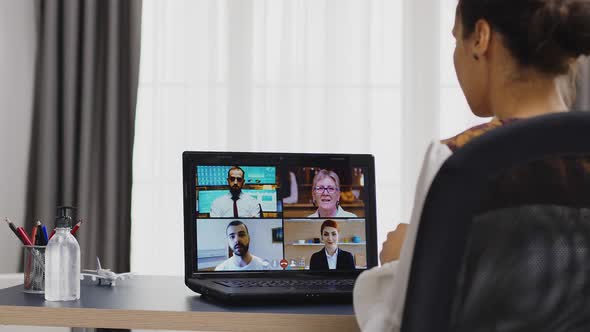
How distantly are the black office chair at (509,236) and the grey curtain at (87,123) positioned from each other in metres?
2.61

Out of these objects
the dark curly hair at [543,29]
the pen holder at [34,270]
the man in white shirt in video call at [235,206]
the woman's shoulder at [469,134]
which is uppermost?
the dark curly hair at [543,29]

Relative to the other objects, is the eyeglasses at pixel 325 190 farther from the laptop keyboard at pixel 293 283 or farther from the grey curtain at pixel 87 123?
the grey curtain at pixel 87 123

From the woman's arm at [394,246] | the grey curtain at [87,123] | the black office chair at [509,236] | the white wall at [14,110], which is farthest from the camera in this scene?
the grey curtain at [87,123]

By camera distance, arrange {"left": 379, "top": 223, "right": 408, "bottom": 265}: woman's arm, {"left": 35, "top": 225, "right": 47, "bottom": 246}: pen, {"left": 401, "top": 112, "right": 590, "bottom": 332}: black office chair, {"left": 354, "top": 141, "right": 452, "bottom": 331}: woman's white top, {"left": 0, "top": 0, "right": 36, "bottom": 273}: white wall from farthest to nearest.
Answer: {"left": 0, "top": 0, "right": 36, "bottom": 273}: white wall → {"left": 35, "top": 225, "right": 47, "bottom": 246}: pen → {"left": 379, "top": 223, "right": 408, "bottom": 265}: woman's arm → {"left": 354, "top": 141, "right": 452, "bottom": 331}: woman's white top → {"left": 401, "top": 112, "right": 590, "bottom": 332}: black office chair

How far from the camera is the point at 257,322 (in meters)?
1.09

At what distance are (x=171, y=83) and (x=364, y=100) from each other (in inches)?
32.2

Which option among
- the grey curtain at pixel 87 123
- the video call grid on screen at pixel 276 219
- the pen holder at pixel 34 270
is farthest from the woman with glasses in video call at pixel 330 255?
the grey curtain at pixel 87 123

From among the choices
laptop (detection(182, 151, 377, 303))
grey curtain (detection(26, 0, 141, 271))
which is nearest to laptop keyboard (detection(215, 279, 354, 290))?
laptop (detection(182, 151, 377, 303))

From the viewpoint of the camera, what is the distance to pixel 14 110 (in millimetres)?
2945

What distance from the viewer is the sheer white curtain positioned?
3178 millimetres

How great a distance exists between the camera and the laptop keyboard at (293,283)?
1.28m

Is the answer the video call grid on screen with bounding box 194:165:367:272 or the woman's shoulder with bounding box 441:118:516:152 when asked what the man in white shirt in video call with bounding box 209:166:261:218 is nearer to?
the video call grid on screen with bounding box 194:165:367:272

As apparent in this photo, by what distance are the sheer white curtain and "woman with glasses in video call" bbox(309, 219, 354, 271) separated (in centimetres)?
171

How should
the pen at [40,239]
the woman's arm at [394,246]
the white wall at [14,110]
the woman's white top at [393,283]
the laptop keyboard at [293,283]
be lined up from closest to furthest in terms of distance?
the woman's white top at [393,283]
the woman's arm at [394,246]
the laptop keyboard at [293,283]
the pen at [40,239]
the white wall at [14,110]
